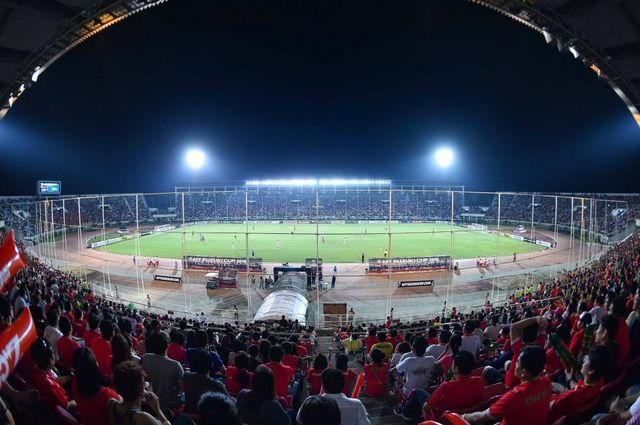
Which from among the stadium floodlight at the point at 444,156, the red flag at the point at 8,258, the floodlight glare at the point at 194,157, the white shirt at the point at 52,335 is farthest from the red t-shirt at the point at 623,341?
the stadium floodlight at the point at 444,156

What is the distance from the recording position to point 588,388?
9.92 feet

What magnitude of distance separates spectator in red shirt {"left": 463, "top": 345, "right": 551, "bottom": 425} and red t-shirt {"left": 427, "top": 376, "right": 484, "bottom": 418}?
47 centimetres

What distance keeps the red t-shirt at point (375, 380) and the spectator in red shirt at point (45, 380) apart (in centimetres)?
408

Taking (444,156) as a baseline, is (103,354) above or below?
below

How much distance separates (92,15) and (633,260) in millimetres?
21426

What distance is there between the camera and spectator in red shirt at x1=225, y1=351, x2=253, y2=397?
16.8ft

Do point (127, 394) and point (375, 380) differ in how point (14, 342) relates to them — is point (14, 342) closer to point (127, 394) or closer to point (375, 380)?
point (127, 394)

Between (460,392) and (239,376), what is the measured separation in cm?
313

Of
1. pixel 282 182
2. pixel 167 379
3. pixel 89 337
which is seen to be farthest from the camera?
pixel 282 182

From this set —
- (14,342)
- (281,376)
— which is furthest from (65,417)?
(281,376)

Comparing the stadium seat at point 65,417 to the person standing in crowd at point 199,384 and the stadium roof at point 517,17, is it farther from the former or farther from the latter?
the stadium roof at point 517,17

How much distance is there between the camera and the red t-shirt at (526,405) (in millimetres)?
2885

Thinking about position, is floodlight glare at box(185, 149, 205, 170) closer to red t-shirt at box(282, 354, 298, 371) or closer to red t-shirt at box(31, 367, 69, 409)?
red t-shirt at box(282, 354, 298, 371)

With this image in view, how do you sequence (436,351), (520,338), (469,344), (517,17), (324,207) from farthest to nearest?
(324,207) < (517,17) < (436,351) < (469,344) < (520,338)
